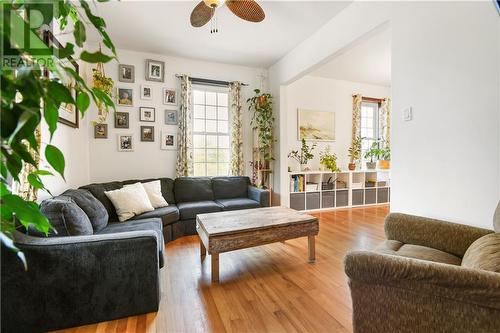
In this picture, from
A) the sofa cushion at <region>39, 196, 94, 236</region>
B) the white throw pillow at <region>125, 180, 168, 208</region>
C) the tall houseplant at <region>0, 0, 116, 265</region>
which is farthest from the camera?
the white throw pillow at <region>125, 180, 168, 208</region>

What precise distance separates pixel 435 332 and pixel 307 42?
3.48m

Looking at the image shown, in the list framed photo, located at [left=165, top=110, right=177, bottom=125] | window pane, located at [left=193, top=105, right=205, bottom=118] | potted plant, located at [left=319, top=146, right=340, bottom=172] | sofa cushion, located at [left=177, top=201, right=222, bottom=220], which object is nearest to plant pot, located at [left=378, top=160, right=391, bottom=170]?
potted plant, located at [left=319, top=146, right=340, bottom=172]

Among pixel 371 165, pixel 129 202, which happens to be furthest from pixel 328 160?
A: pixel 129 202

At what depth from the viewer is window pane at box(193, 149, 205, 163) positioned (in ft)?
14.0

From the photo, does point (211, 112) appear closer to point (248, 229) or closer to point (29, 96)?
point (248, 229)

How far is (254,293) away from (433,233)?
1368 millimetres

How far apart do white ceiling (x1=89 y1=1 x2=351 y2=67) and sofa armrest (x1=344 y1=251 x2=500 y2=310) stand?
8.89ft

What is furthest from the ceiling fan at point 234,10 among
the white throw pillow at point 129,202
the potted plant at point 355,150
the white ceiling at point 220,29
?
the potted plant at point 355,150

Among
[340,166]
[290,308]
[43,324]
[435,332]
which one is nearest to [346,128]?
[340,166]

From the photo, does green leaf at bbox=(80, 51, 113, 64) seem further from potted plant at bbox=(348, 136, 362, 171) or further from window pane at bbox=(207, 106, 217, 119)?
potted plant at bbox=(348, 136, 362, 171)

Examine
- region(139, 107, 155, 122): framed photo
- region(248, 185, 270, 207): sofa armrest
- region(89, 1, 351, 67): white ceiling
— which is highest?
region(89, 1, 351, 67): white ceiling

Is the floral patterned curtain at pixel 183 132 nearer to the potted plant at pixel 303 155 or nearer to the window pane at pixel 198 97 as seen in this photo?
the window pane at pixel 198 97

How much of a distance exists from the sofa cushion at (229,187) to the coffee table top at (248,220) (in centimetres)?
127

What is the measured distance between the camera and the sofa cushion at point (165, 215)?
9.30ft
